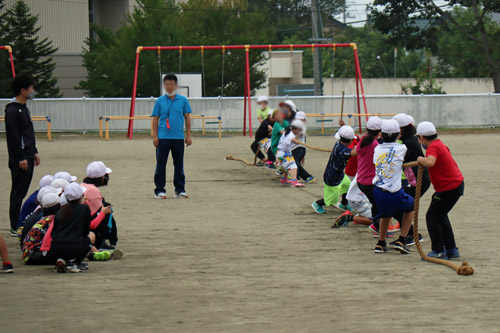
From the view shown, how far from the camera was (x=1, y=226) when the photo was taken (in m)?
10.1

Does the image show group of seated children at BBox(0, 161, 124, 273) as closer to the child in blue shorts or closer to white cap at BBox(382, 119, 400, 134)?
the child in blue shorts

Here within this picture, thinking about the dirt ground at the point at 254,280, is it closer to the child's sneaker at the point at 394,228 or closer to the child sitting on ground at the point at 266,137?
the child's sneaker at the point at 394,228

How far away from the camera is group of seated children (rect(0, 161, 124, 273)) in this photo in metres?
7.28

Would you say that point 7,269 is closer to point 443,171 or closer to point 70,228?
point 70,228

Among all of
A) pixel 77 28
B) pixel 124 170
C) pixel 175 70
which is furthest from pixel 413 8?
pixel 124 170

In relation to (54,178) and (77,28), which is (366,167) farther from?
(77,28)

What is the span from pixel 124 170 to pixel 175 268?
1031 centimetres

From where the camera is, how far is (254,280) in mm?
6949

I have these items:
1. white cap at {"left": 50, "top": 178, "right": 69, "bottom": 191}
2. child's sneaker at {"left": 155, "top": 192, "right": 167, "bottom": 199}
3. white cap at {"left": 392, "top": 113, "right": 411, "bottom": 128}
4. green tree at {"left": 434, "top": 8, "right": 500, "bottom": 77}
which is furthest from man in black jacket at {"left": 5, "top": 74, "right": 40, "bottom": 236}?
green tree at {"left": 434, "top": 8, "right": 500, "bottom": 77}

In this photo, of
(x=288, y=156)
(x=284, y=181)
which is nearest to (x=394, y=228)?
(x=288, y=156)

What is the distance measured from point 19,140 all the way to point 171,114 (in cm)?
379

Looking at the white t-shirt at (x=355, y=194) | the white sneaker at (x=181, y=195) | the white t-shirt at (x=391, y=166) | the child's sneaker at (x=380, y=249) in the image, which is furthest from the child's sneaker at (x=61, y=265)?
the white sneaker at (x=181, y=195)

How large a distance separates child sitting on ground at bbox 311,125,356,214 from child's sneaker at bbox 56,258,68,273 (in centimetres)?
449

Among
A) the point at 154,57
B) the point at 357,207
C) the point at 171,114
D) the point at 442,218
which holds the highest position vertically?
the point at 154,57
